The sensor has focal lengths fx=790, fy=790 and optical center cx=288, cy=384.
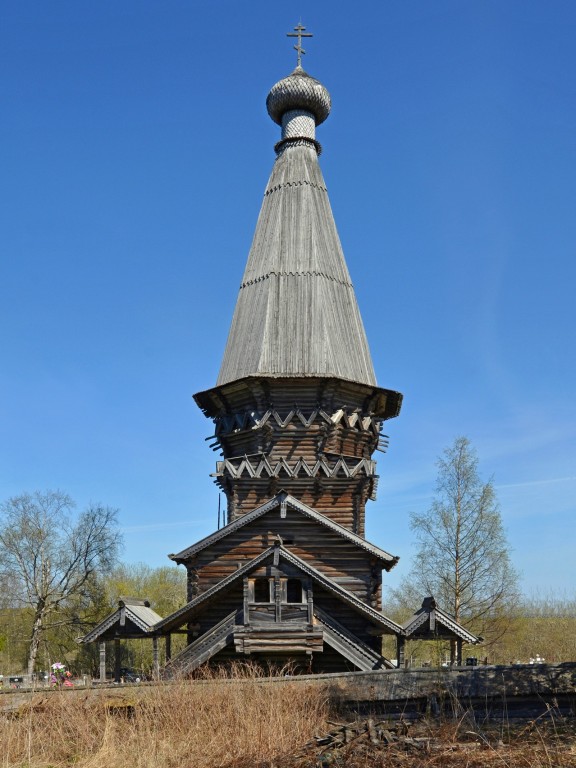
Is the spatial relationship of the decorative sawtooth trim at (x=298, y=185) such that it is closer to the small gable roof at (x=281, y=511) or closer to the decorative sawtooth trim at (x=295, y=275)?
the decorative sawtooth trim at (x=295, y=275)

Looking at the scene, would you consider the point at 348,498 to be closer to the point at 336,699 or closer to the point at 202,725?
the point at 336,699

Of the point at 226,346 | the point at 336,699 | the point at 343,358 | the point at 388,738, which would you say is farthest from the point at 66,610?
the point at 388,738

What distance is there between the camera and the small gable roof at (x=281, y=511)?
66.7 feet

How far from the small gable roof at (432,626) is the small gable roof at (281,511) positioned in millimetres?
1801

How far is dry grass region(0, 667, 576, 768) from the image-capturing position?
7965 millimetres

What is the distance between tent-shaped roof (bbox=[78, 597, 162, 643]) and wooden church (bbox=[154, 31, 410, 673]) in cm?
76

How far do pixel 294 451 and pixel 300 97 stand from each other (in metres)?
13.6

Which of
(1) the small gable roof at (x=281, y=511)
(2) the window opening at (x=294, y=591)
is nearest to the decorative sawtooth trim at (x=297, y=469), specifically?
(1) the small gable roof at (x=281, y=511)

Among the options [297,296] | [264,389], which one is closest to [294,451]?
[264,389]

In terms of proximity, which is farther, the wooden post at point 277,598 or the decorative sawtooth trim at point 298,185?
the decorative sawtooth trim at point 298,185

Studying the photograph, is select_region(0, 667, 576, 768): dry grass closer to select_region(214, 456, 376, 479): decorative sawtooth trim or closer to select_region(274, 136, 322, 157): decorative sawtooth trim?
select_region(214, 456, 376, 479): decorative sawtooth trim

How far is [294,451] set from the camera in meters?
22.9

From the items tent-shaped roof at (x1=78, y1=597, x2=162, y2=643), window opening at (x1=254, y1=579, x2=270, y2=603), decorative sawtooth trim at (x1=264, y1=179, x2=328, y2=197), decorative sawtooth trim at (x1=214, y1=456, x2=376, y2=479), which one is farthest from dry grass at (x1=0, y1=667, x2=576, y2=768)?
decorative sawtooth trim at (x1=264, y1=179, x2=328, y2=197)

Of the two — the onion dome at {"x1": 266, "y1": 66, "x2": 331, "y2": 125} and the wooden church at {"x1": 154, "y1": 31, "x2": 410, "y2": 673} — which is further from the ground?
the onion dome at {"x1": 266, "y1": 66, "x2": 331, "y2": 125}
